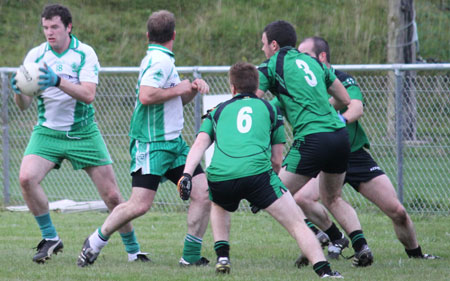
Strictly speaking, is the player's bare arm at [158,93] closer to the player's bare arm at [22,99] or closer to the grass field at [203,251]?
the player's bare arm at [22,99]

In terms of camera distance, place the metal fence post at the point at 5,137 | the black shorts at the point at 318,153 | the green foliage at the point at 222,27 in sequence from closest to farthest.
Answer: the black shorts at the point at 318,153 < the metal fence post at the point at 5,137 < the green foliage at the point at 222,27

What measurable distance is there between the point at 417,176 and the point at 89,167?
16.2ft

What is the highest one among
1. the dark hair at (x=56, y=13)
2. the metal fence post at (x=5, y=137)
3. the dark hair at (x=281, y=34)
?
the dark hair at (x=56, y=13)

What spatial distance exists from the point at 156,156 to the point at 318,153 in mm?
1354

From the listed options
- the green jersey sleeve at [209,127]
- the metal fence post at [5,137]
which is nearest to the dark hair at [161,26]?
the green jersey sleeve at [209,127]

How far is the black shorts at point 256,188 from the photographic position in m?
5.46

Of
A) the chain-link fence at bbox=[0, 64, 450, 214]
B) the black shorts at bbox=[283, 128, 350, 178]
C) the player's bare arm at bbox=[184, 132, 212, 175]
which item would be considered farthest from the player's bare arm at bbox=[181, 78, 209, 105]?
the chain-link fence at bbox=[0, 64, 450, 214]

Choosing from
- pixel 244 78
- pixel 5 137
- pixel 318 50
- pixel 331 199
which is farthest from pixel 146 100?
pixel 5 137

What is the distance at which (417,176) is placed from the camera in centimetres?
995

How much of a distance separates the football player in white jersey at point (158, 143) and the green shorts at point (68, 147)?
1.56ft

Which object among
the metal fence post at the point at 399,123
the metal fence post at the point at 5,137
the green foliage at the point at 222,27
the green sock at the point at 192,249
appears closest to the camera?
the green sock at the point at 192,249

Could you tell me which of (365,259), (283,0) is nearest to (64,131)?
(365,259)

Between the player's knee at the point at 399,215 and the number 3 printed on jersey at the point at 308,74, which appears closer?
the number 3 printed on jersey at the point at 308,74

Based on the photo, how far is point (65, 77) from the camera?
6.57 meters
